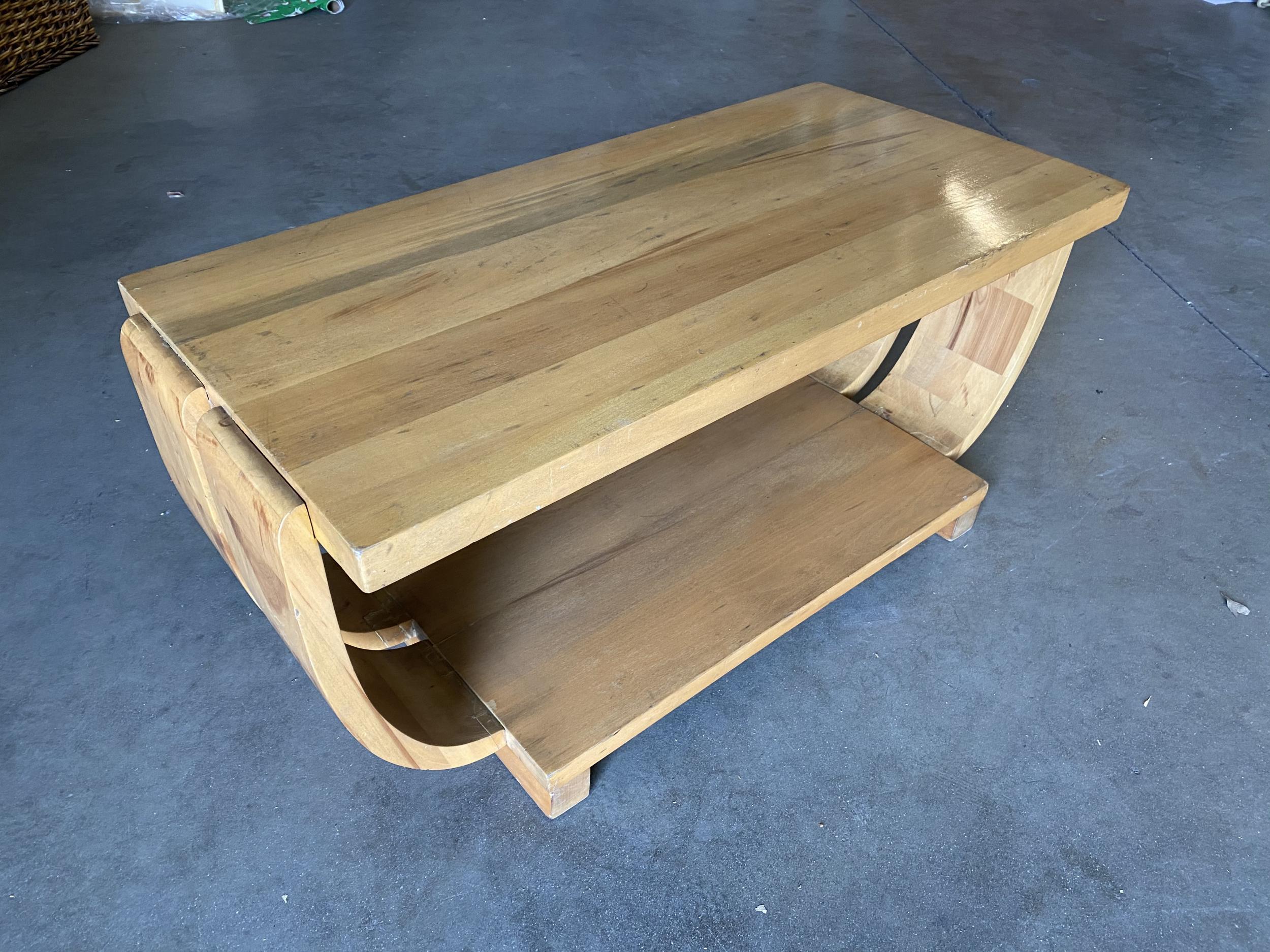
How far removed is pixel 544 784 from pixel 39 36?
11.0ft

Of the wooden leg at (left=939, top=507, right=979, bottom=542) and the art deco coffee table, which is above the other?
the art deco coffee table

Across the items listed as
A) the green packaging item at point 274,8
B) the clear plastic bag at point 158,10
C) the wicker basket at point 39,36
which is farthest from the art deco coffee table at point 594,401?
the clear plastic bag at point 158,10

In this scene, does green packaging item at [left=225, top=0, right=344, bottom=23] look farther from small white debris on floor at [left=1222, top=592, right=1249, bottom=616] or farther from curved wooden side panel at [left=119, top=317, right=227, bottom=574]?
small white debris on floor at [left=1222, top=592, right=1249, bottom=616]

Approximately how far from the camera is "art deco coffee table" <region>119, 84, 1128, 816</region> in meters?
0.89

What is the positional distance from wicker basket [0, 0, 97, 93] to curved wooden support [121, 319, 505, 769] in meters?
2.58

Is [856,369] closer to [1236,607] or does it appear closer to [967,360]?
[967,360]

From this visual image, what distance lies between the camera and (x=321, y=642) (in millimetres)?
920

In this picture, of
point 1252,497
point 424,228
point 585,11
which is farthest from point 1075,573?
point 585,11

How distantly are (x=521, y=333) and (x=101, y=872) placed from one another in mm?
786

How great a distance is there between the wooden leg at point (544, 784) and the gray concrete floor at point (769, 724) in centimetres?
2

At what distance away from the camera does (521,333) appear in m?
1.03

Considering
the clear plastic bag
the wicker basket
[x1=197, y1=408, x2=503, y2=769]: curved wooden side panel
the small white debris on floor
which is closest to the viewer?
[x1=197, y1=408, x2=503, y2=769]: curved wooden side panel

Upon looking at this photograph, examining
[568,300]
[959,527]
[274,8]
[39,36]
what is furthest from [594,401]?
[274,8]

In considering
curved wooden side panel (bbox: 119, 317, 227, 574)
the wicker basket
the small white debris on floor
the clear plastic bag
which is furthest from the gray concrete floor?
the clear plastic bag
